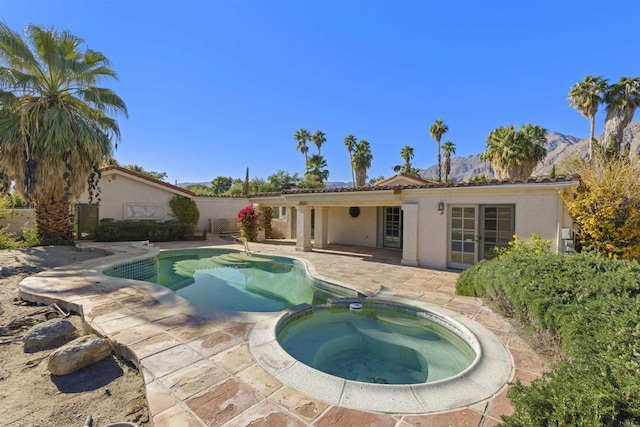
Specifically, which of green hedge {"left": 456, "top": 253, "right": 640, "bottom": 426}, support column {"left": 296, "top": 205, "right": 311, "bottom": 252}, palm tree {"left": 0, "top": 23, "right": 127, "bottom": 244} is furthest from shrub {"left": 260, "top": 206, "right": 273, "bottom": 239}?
green hedge {"left": 456, "top": 253, "right": 640, "bottom": 426}

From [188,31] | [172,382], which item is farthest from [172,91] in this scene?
[172,382]

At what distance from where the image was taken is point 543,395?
8.36ft

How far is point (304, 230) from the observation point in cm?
1730

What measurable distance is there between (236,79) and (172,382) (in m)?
17.0

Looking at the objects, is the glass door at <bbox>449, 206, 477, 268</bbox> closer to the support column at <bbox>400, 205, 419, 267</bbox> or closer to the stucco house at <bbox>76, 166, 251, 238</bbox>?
the support column at <bbox>400, 205, 419, 267</bbox>

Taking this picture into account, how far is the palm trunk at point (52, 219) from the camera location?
14.2 m

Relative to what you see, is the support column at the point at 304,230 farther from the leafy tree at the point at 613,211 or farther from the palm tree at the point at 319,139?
the palm tree at the point at 319,139

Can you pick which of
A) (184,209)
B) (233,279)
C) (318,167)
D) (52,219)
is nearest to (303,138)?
(318,167)

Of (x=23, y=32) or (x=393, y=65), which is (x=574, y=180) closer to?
(x=393, y=65)

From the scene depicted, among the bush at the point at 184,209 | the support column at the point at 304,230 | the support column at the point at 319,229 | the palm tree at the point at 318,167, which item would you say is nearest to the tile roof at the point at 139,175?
the bush at the point at 184,209

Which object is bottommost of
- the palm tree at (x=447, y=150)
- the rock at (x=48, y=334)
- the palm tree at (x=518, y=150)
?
the rock at (x=48, y=334)

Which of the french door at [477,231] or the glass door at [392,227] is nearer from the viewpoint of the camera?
the french door at [477,231]

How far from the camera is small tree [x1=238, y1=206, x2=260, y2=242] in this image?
21.0 m

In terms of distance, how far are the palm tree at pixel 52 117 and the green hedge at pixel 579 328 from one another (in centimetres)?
1715
